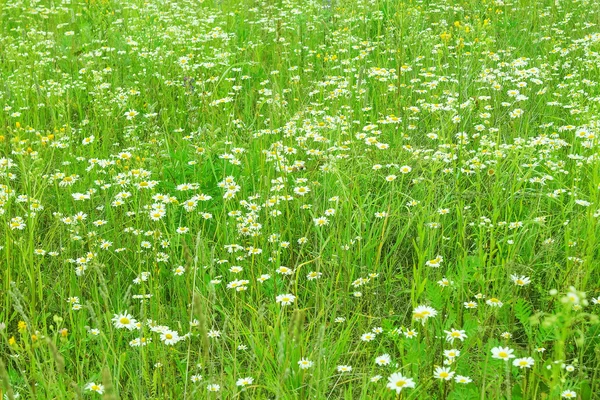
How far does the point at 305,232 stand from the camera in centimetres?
278

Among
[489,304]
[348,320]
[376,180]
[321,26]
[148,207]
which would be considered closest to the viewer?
[489,304]

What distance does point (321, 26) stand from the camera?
5.30 m

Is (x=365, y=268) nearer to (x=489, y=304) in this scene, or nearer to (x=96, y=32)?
(x=489, y=304)

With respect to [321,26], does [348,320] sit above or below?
below

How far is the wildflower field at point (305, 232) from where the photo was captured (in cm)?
194

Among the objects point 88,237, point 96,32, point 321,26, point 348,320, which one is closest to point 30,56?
point 96,32

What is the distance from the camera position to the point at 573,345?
6.84ft

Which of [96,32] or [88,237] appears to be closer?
[88,237]

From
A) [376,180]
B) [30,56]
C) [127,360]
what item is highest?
[30,56]

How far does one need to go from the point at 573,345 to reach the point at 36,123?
2.97 metres

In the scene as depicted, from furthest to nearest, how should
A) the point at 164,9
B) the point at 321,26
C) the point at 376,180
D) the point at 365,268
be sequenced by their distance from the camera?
the point at 164,9 < the point at 321,26 < the point at 376,180 < the point at 365,268

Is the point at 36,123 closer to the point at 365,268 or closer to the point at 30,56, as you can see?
the point at 30,56

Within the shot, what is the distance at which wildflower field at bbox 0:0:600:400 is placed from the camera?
1.94 metres

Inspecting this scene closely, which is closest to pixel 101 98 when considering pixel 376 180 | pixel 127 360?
pixel 376 180
